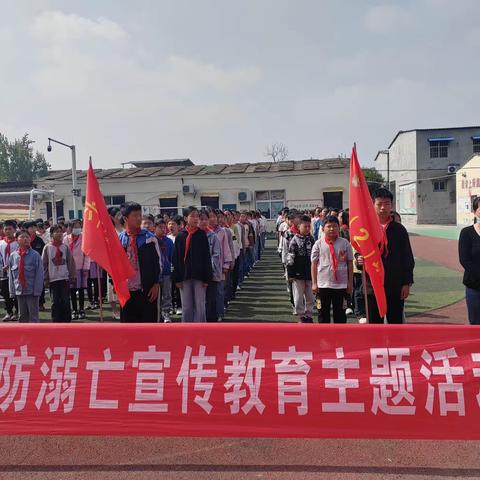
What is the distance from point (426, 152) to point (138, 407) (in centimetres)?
4374

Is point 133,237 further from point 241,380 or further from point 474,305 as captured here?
point 474,305

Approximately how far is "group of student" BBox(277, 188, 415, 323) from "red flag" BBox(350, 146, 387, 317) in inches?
12.0

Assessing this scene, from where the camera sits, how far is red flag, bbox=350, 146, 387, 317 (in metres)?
4.58

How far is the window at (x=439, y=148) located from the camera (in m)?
42.8

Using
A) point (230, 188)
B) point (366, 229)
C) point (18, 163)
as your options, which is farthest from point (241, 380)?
point (18, 163)

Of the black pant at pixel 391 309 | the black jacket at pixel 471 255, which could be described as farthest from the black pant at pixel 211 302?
the black jacket at pixel 471 255

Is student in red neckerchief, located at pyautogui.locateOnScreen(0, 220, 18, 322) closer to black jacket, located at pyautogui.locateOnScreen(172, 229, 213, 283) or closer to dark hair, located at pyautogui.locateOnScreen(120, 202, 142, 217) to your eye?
black jacket, located at pyautogui.locateOnScreen(172, 229, 213, 283)

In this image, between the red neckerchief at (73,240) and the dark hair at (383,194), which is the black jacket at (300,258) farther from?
the red neckerchief at (73,240)

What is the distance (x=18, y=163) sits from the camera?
7250cm

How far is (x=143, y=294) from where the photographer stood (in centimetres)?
556

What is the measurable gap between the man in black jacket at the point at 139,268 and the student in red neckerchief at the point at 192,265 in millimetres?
1206

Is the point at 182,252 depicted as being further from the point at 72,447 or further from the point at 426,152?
the point at 426,152

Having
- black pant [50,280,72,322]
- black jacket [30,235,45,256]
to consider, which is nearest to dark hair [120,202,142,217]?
black pant [50,280,72,322]

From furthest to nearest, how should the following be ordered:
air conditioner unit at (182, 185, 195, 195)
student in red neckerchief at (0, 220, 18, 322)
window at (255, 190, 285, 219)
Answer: air conditioner unit at (182, 185, 195, 195)
window at (255, 190, 285, 219)
student in red neckerchief at (0, 220, 18, 322)
